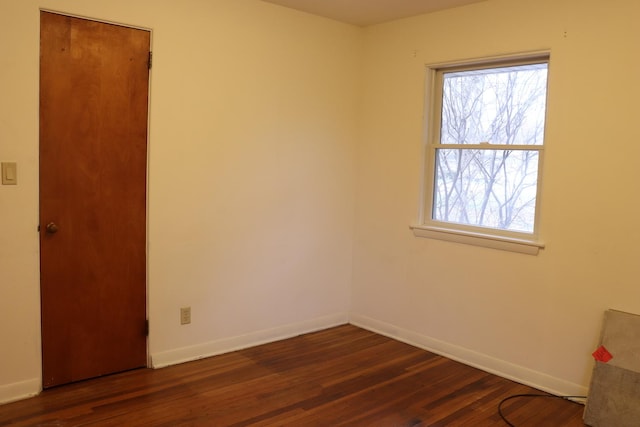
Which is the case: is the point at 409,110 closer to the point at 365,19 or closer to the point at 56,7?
the point at 365,19

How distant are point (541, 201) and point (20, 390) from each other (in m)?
3.33

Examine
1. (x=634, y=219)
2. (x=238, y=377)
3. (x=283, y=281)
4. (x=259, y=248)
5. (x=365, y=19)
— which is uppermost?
(x=365, y=19)

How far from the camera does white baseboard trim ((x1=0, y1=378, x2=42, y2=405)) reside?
2.88 meters

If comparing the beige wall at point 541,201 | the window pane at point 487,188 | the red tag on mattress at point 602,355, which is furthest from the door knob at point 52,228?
the red tag on mattress at point 602,355

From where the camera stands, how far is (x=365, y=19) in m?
4.15

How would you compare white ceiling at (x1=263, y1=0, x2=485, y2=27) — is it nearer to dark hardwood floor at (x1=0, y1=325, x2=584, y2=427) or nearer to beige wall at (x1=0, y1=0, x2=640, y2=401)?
beige wall at (x1=0, y1=0, x2=640, y2=401)

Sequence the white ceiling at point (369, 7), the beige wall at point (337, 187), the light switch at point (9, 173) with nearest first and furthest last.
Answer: the light switch at point (9, 173), the beige wall at point (337, 187), the white ceiling at point (369, 7)

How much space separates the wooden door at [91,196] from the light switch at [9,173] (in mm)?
131

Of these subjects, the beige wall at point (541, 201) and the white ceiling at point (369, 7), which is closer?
the beige wall at point (541, 201)

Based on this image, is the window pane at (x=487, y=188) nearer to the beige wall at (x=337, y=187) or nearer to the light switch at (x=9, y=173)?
the beige wall at (x=337, y=187)

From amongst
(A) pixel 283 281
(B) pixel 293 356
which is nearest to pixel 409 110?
(A) pixel 283 281

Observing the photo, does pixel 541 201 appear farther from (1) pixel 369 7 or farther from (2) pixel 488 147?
(1) pixel 369 7

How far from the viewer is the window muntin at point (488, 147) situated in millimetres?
3410

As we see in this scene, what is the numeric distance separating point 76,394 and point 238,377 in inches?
37.6
